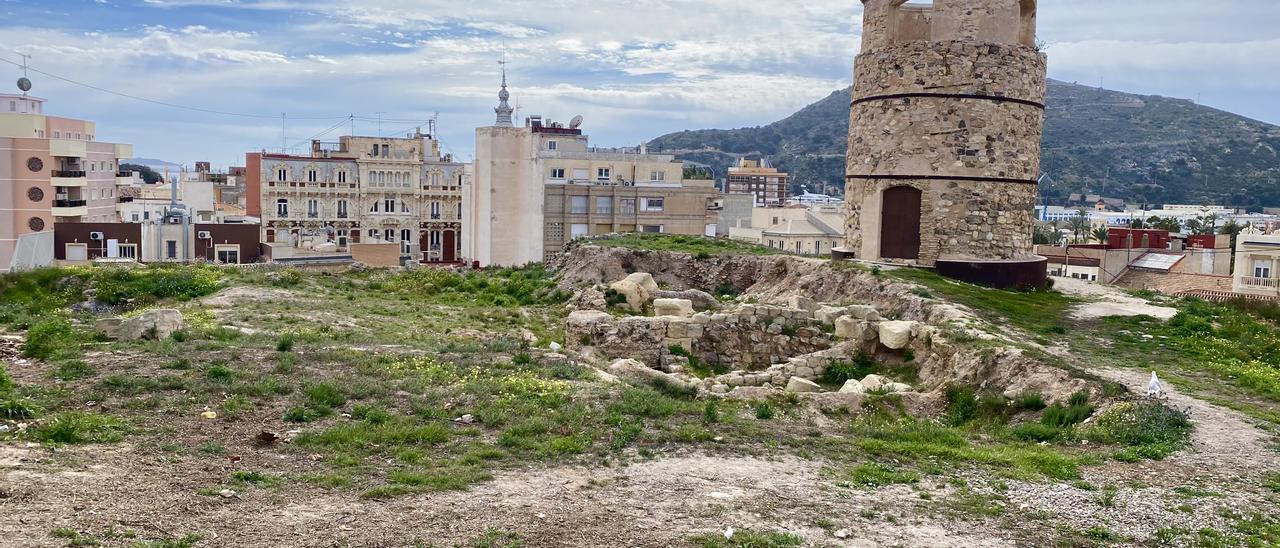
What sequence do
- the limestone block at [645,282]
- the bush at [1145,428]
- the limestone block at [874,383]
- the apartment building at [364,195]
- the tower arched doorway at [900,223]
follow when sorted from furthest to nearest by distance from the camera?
1. the apartment building at [364,195]
2. the limestone block at [645,282]
3. the tower arched doorway at [900,223]
4. the limestone block at [874,383]
5. the bush at [1145,428]

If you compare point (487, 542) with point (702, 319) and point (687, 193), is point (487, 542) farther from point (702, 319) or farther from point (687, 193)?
point (687, 193)

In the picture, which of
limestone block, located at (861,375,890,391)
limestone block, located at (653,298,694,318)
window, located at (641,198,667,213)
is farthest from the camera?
window, located at (641,198,667,213)

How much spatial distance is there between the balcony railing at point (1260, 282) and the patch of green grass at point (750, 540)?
3696cm

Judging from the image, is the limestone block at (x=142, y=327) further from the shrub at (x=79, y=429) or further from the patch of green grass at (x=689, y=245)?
the patch of green grass at (x=689, y=245)

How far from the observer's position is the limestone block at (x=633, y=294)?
25.2m

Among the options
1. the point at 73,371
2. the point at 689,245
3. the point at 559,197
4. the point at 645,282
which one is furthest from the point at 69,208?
the point at 73,371

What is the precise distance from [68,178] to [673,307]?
4895 centimetres

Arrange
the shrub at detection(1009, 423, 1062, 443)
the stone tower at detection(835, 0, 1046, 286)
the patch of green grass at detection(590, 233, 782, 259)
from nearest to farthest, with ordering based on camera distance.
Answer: the shrub at detection(1009, 423, 1062, 443) → the stone tower at detection(835, 0, 1046, 286) → the patch of green grass at detection(590, 233, 782, 259)

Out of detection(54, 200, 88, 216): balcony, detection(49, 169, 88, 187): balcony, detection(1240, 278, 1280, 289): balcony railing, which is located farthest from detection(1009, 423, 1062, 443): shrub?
detection(54, 200, 88, 216): balcony

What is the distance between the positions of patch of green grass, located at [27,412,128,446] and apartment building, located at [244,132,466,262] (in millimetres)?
56935

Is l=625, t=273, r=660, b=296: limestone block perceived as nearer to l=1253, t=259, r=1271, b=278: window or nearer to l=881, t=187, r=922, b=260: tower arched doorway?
l=881, t=187, r=922, b=260: tower arched doorway

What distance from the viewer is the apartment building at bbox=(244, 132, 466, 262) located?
6969cm

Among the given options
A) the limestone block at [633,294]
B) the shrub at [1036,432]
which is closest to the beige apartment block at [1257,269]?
the limestone block at [633,294]

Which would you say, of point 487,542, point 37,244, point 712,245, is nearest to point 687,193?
point 712,245
